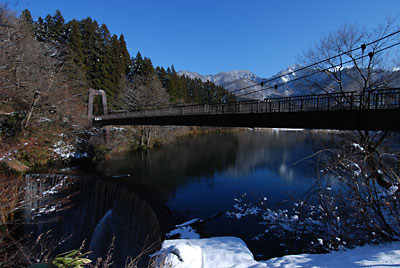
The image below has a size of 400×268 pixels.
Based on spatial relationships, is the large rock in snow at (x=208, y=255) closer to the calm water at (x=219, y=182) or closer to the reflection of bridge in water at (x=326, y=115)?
the calm water at (x=219, y=182)

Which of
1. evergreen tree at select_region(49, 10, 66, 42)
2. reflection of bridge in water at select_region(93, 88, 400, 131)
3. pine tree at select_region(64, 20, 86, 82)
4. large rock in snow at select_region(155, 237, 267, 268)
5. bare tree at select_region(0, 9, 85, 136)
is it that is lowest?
large rock in snow at select_region(155, 237, 267, 268)

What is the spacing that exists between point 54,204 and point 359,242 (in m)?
13.9

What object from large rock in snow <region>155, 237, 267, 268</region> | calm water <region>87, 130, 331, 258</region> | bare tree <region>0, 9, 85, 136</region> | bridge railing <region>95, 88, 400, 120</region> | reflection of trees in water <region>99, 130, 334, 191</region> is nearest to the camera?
large rock in snow <region>155, 237, 267, 268</region>

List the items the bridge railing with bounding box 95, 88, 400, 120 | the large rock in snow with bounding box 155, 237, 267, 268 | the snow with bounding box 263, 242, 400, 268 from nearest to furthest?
the snow with bounding box 263, 242, 400, 268 → the large rock in snow with bounding box 155, 237, 267, 268 → the bridge railing with bounding box 95, 88, 400, 120

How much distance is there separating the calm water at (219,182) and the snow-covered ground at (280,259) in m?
2.36

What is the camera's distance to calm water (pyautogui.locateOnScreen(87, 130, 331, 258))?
28.2ft

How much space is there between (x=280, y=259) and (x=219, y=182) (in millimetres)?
10135

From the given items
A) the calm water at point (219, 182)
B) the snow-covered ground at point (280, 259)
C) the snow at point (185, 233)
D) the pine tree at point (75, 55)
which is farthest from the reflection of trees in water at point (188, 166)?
the pine tree at point (75, 55)

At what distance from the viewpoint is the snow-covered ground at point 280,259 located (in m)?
3.70

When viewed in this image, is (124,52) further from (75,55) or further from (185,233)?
(185,233)

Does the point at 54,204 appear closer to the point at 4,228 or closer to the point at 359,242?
the point at 4,228

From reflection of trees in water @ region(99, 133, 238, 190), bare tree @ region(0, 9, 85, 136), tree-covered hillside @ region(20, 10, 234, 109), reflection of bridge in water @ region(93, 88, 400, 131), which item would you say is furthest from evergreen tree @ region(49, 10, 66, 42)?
reflection of bridge in water @ region(93, 88, 400, 131)

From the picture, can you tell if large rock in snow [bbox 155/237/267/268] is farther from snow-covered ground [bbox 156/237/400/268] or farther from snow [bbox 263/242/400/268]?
snow [bbox 263/242/400/268]

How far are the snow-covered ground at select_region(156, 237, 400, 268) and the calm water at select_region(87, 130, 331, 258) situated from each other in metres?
2.36
